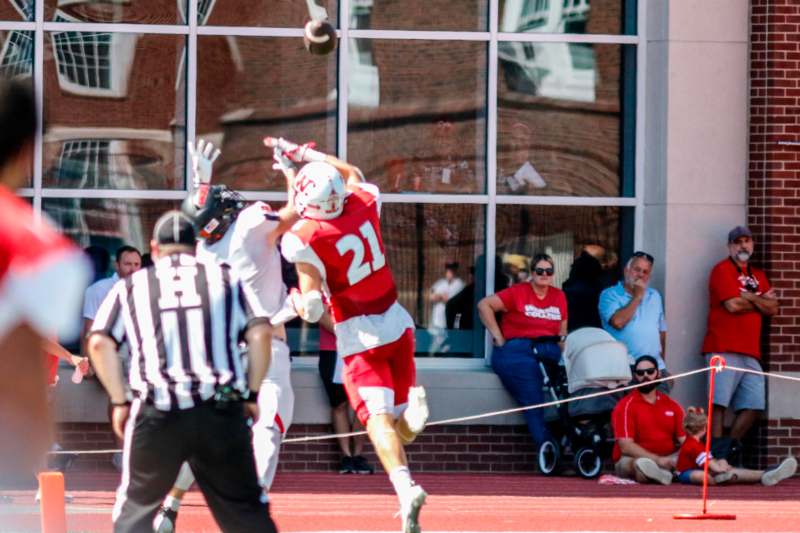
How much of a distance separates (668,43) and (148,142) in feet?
15.9

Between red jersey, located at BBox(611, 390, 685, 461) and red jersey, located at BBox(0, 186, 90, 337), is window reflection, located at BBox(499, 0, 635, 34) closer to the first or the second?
red jersey, located at BBox(611, 390, 685, 461)

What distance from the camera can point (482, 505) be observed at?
12.9 metres

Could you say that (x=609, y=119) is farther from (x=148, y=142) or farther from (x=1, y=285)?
(x=1, y=285)

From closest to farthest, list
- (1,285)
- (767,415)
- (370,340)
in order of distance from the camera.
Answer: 1. (1,285)
2. (370,340)
3. (767,415)

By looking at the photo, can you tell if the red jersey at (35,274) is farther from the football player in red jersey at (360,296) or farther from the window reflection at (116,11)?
the window reflection at (116,11)

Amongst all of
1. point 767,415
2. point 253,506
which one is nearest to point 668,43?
point 767,415

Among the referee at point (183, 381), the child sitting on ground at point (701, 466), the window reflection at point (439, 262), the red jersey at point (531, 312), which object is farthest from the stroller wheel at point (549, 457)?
the referee at point (183, 381)

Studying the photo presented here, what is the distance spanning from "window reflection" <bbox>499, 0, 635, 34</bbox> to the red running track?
4.16m

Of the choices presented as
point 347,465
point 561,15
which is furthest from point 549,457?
point 561,15

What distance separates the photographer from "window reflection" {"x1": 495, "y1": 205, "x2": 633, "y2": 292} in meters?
16.1

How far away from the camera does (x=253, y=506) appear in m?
7.34

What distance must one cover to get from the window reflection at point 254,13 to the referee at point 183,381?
328 inches

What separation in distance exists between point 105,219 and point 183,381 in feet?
28.4

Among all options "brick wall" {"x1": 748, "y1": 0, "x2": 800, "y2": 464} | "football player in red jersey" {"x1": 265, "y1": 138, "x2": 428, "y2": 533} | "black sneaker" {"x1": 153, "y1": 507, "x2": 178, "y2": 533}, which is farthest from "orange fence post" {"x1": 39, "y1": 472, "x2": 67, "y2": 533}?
"brick wall" {"x1": 748, "y1": 0, "x2": 800, "y2": 464}
